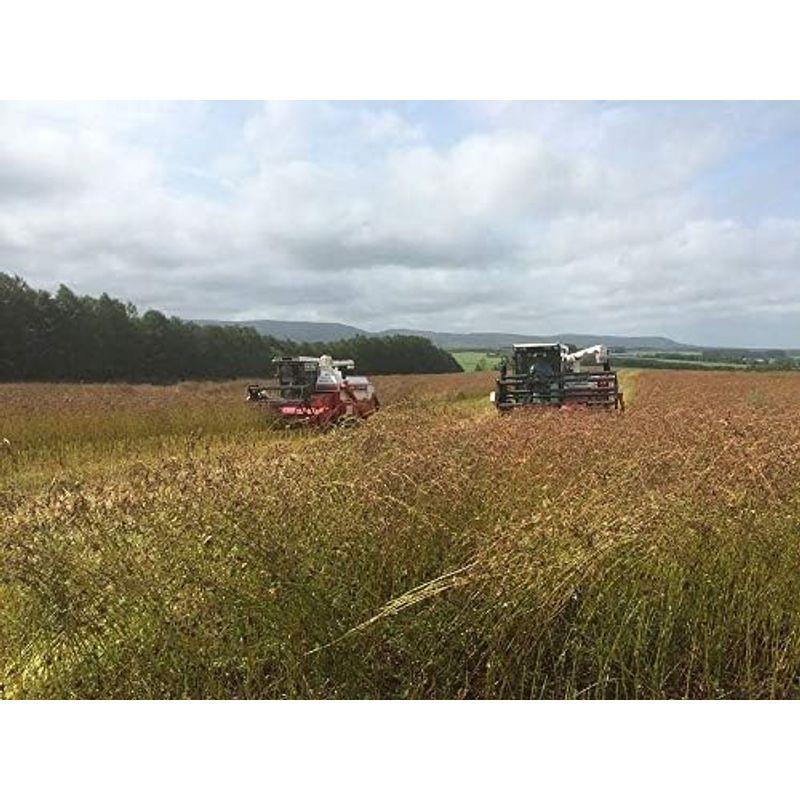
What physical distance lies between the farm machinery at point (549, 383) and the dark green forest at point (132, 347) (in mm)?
14592

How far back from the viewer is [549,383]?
14.2 m

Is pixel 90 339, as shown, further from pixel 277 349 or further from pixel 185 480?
pixel 185 480

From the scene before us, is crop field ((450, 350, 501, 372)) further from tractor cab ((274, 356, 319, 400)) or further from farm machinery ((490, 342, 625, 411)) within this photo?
tractor cab ((274, 356, 319, 400))

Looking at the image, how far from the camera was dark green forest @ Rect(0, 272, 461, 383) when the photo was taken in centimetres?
3088

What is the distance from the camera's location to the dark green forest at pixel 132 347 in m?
30.9

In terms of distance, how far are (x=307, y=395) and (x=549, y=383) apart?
468 cm

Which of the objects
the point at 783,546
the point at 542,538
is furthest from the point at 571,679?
the point at 783,546

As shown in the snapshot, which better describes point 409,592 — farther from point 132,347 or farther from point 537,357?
point 132,347

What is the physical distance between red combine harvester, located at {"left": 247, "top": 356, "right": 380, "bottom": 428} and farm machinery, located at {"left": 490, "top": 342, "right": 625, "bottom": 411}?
2780 millimetres

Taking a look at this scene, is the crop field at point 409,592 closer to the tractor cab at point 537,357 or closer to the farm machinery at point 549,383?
the farm machinery at point 549,383

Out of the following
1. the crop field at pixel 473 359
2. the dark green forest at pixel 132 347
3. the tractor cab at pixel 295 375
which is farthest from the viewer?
the dark green forest at pixel 132 347

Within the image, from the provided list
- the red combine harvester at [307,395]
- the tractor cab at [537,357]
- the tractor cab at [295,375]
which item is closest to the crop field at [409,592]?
the red combine harvester at [307,395]

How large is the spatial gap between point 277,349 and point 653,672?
94.7 feet

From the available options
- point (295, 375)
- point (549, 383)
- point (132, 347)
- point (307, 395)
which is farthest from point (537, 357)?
point (132, 347)
